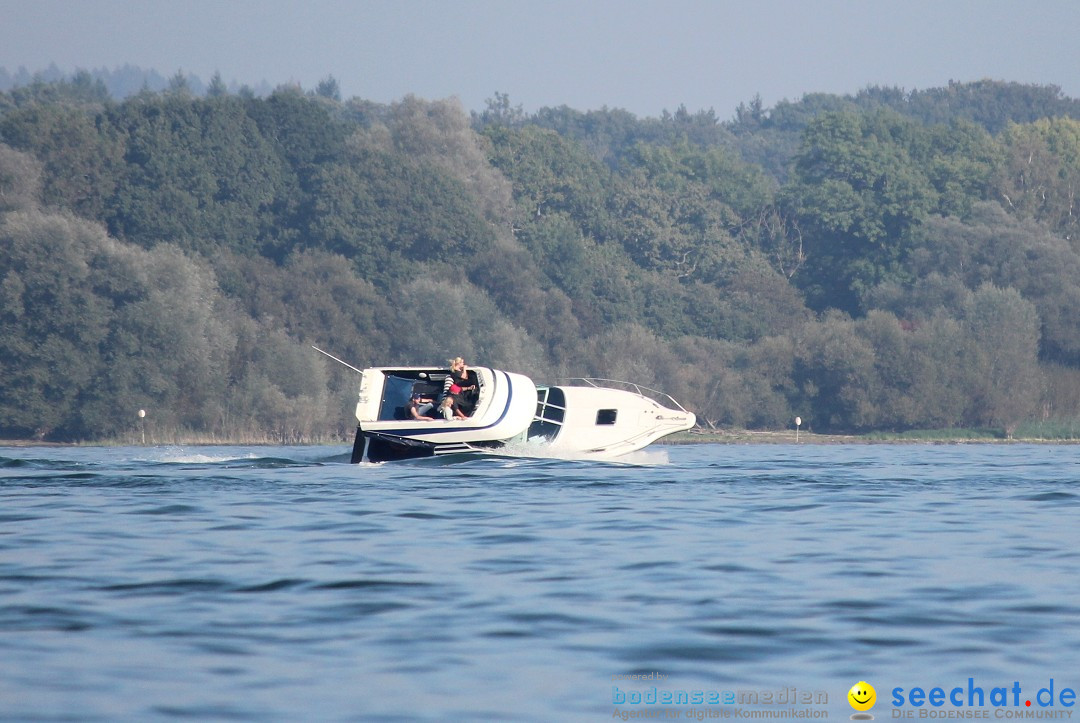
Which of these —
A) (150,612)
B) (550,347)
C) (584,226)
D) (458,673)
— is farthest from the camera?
(584,226)

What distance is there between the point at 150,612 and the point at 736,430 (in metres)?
62.8

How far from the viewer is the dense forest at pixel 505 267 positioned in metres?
67.2

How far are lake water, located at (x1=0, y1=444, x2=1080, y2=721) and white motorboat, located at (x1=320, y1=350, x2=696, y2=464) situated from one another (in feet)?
16.2

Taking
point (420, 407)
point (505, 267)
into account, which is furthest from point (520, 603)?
point (505, 267)

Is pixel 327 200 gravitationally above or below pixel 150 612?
above

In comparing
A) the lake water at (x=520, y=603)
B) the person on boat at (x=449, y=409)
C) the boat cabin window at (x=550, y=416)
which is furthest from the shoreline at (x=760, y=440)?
the lake water at (x=520, y=603)

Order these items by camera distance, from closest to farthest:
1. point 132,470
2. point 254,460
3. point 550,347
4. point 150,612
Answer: point 150,612, point 132,470, point 254,460, point 550,347

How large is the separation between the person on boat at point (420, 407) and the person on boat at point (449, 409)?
0.28m

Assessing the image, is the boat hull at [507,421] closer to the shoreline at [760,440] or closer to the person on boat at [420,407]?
the person on boat at [420,407]

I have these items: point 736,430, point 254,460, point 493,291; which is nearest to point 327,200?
point 493,291

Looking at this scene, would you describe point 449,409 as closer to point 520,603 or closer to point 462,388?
point 462,388

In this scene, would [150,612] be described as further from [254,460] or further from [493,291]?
[493,291]

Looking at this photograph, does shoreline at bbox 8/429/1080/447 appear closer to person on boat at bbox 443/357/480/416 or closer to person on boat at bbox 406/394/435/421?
person on boat at bbox 443/357/480/416

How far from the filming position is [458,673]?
1157cm
